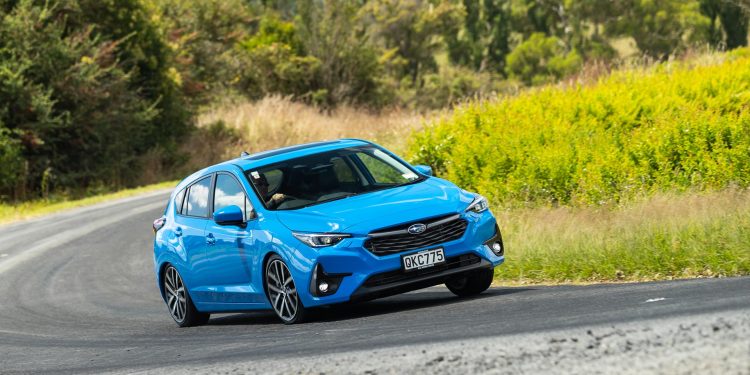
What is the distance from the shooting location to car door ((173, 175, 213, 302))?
12.6 meters

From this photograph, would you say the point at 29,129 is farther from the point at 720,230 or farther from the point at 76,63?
the point at 720,230

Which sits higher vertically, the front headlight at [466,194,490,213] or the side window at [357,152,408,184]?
the side window at [357,152,408,184]

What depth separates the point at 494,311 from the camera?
9938mm

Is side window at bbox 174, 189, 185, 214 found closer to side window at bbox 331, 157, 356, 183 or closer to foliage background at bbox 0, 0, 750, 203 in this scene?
side window at bbox 331, 157, 356, 183

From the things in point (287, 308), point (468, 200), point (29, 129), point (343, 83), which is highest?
point (468, 200)

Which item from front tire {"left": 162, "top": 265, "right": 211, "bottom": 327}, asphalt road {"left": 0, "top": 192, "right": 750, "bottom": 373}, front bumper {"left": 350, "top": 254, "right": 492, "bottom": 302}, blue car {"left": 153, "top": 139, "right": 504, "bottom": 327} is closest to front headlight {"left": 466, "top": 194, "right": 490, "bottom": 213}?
blue car {"left": 153, "top": 139, "right": 504, "bottom": 327}

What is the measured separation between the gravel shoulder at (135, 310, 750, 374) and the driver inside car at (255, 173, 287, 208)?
2.85 meters

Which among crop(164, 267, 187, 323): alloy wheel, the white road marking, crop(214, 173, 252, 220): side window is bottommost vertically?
the white road marking

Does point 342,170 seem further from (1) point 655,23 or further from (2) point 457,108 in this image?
(1) point 655,23

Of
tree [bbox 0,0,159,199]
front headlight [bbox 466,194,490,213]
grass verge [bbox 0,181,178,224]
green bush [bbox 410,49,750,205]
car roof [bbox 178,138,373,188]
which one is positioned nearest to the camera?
front headlight [bbox 466,194,490,213]

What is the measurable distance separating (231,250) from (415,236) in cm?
210

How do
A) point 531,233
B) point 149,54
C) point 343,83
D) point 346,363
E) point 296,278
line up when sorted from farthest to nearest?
point 343,83
point 149,54
point 531,233
point 296,278
point 346,363

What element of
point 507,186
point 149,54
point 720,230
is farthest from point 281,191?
point 149,54

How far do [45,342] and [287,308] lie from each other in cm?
324
